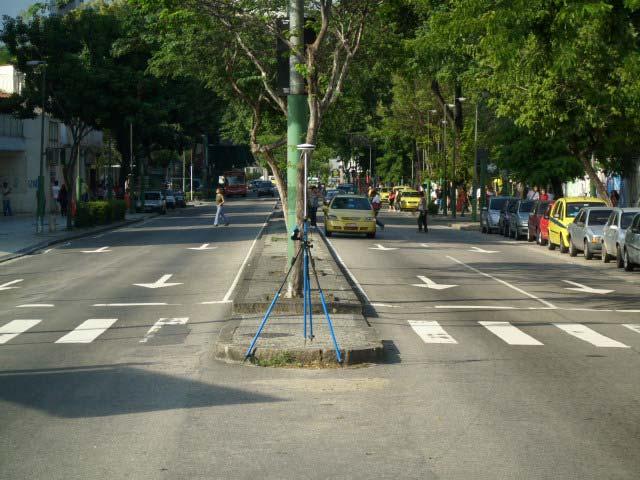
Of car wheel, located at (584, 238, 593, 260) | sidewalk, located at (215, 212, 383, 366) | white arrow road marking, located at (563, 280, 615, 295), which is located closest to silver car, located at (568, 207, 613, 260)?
car wheel, located at (584, 238, 593, 260)

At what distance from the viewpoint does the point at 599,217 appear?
33094 mm

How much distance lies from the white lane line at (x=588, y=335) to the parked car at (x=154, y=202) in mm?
59462

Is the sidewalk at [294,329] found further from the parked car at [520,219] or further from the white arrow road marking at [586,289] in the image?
the parked car at [520,219]

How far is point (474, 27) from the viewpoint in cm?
1853

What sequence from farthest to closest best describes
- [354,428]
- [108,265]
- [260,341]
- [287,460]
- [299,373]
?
1. [108,265]
2. [260,341]
3. [299,373]
4. [354,428]
5. [287,460]

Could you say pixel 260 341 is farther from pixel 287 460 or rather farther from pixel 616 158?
pixel 616 158

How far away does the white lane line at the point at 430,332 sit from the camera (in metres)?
15.5

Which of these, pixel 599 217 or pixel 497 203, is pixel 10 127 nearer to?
pixel 497 203

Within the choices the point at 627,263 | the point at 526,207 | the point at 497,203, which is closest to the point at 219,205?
the point at 497,203

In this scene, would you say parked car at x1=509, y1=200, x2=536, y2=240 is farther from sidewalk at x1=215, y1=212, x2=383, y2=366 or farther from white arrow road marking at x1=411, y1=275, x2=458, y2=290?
sidewalk at x1=215, y1=212, x2=383, y2=366

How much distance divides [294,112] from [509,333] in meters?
6.05

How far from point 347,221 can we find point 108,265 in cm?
1418

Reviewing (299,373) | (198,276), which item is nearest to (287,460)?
(299,373)

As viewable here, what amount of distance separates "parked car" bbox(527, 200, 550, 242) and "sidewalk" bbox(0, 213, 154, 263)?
689 inches
